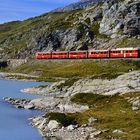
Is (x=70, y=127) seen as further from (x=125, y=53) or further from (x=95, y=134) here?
(x=125, y=53)

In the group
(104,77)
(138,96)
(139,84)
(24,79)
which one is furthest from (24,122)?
(24,79)

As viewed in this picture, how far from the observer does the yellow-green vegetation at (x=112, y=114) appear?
56.4m

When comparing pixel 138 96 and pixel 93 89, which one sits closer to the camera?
pixel 138 96

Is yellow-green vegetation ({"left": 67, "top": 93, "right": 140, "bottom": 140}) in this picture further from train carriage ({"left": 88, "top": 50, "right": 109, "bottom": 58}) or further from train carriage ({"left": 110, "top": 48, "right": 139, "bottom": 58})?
train carriage ({"left": 88, "top": 50, "right": 109, "bottom": 58})

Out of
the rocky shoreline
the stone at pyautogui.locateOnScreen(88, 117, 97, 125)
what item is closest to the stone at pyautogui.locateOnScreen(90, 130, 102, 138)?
the rocky shoreline

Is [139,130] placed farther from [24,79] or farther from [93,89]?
[24,79]

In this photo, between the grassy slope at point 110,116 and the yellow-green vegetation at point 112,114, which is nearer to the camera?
the grassy slope at point 110,116

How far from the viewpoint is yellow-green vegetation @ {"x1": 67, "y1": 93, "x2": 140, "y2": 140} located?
5638cm

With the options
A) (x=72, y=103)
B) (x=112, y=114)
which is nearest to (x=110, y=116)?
(x=112, y=114)

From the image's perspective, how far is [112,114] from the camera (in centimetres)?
7031

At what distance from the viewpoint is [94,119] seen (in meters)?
66.0

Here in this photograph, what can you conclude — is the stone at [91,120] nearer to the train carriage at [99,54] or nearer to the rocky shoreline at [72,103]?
the rocky shoreline at [72,103]

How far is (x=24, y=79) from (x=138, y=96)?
→ 110m

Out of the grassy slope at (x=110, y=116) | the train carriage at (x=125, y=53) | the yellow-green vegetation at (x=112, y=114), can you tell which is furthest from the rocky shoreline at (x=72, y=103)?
the train carriage at (x=125, y=53)
